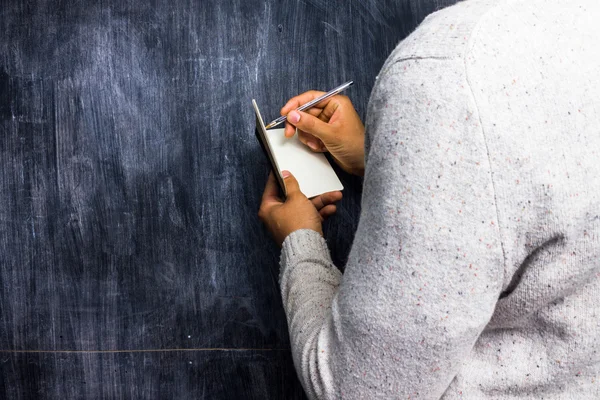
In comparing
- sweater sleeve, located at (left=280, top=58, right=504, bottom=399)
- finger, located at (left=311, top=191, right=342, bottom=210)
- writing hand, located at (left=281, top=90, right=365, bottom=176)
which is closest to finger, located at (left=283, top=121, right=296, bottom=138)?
writing hand, located at (left=281, top=90, right=365, bottom=176)

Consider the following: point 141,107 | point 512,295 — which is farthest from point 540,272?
point 141,107

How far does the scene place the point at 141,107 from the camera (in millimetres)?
929

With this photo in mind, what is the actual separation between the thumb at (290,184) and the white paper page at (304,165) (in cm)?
2

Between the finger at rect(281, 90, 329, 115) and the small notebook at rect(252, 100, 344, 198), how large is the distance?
0.05m

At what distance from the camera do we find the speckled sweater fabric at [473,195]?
44 cm

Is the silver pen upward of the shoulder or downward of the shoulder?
downward

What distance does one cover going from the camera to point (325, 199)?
95 cm

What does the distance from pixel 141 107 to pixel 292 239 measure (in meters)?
0.37

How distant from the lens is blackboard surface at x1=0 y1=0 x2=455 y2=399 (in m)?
0.92

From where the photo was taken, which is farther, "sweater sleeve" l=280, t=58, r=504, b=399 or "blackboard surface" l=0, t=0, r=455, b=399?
"blackboard surface" l=0, t=0, r=455, b=399

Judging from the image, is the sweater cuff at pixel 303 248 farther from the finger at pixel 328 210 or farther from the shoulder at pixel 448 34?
the shoulder at pixel 448 34

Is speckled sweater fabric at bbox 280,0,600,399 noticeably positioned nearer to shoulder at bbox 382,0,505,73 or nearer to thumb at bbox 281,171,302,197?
shoulder at bbox 382,0,505,73

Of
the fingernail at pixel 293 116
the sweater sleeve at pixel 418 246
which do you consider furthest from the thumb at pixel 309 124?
the sweater sleeve at pixel 418 246

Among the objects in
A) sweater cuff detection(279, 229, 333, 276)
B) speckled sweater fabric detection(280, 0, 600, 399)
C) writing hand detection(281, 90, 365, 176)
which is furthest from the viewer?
writing hand detection(281, 90, 365, 176)
